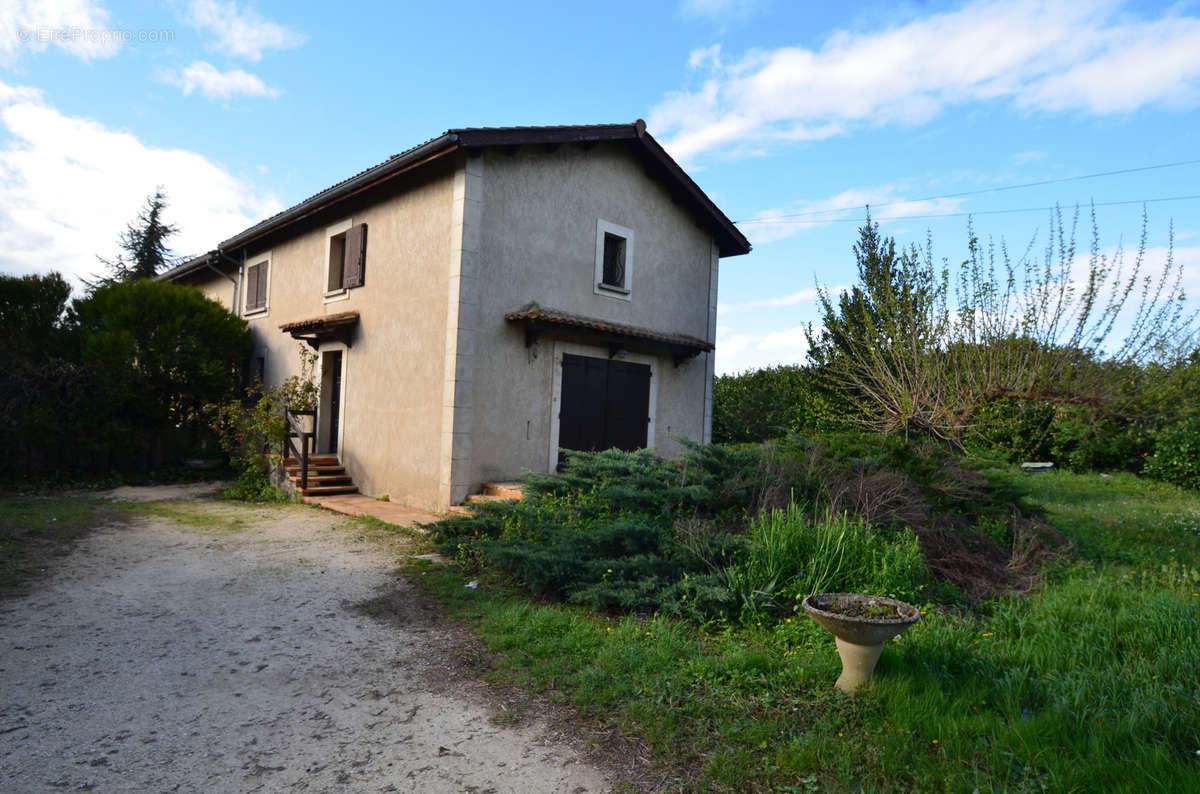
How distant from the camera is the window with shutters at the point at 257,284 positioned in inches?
Answer: 570

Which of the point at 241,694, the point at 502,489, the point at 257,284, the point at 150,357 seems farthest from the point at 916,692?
the point at 257,284

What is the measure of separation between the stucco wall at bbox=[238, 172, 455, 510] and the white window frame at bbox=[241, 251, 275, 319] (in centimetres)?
222

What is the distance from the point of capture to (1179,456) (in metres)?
13.0

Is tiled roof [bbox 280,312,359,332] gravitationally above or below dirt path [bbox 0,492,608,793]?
above

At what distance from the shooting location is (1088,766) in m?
2.78

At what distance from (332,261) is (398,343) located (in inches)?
125

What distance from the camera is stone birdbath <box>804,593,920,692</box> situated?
3.38 meters

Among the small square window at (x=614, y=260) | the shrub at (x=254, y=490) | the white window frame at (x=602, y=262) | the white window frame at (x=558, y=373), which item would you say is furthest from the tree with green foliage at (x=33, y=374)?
the small square window at (x=614, y=260)

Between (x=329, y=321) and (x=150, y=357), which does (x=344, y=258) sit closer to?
(x=329, y=321)

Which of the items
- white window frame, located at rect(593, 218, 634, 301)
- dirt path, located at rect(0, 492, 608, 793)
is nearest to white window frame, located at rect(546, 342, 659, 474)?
white window frame, located at rect(593, 218, 634, 301)

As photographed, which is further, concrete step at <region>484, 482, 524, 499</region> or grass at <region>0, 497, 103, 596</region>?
concrete step at <region>484, 482, 524, 499</region>

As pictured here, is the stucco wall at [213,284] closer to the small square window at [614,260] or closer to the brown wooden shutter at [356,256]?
the brown wooden shutter at [356,256]

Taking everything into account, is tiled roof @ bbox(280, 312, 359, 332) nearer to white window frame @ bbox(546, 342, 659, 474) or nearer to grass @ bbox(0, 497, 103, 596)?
white window frame @ bbox(546, 342, 659, 474)

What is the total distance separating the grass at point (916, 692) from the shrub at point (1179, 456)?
9.55m
